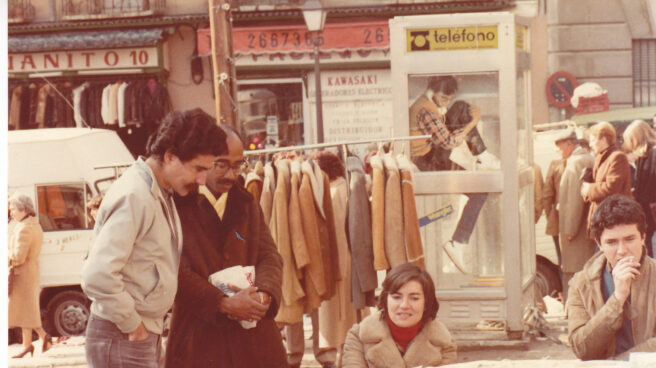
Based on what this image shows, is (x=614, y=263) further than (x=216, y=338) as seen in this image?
No

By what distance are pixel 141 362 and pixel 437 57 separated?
4.53 metres

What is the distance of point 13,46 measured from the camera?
19.1m

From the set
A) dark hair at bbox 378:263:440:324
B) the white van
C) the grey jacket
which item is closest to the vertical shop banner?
the white van

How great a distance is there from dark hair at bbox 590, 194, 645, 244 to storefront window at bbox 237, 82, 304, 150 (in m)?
14.4

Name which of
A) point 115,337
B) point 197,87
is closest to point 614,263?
point 115,337

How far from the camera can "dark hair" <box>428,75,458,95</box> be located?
8125 millimetres

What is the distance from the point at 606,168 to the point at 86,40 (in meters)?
12.3

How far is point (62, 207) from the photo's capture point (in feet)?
34.8

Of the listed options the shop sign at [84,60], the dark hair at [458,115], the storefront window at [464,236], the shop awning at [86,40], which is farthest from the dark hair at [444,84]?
the shop sign at [84,60]

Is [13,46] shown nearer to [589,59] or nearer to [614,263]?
[589,59]

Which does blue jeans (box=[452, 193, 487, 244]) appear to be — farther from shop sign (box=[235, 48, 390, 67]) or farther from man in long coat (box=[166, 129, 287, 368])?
Answer: shop sign (box=[235, 48, 390, 67])

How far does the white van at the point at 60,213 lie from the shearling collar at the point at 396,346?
252 inches

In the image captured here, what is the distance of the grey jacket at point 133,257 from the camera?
3924 mm

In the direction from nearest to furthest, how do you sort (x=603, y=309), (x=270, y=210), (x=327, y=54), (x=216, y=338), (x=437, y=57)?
(x=603, y=309), (x=216, y=338), (x=270, y=210), (x=437, y=57), (x=327, y=54)
